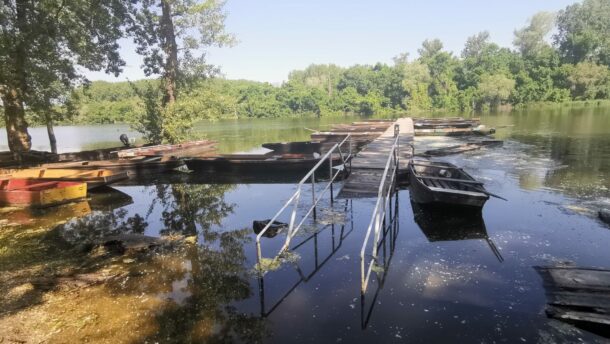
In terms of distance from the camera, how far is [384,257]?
7781 millimetres

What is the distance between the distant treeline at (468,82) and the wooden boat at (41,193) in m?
48.0

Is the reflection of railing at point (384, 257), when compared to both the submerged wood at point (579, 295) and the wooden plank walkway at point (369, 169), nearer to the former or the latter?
the wooden plank walkway at point (369, 169)

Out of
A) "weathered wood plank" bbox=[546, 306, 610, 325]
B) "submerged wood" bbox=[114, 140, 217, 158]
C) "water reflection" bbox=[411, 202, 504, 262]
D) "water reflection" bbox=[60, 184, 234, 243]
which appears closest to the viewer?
"weathered wood plank" bbox=[546, 306, 610, 325]

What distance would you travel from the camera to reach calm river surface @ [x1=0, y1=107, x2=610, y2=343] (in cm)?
538

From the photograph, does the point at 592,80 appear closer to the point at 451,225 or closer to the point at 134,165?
the point at 451,225

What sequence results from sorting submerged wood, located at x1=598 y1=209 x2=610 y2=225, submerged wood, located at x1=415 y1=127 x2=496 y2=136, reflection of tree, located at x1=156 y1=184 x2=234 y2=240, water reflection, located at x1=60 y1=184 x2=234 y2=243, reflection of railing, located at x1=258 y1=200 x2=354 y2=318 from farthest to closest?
1. submerged wood, located at x1=415 y1=127 x2=496 y2=136
2. reflection of tree, located at x1=156 y1=184 x2=234 y2=240
3. water reflection, located at x1=60 y1=184 x2=234 y2=243
4. submerged wood, located at x1=598 y1=209 x2=610 y2=225
5. reflection of railing, located at x1=258 y1=200 x2=354 y2=318

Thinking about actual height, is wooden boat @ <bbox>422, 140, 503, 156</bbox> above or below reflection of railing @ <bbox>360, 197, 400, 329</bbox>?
above

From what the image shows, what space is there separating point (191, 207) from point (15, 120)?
15.5 metres

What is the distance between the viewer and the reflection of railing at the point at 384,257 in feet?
18.8

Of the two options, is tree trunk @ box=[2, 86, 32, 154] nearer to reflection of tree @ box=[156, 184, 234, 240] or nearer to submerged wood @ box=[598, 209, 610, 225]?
reflection of tree @ box=[156, 184, 234, 240]

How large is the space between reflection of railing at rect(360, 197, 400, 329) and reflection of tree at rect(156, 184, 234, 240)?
4639 millimetres

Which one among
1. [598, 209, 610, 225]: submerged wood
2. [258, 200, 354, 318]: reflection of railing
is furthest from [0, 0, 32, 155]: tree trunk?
[598, 209, 610, 225]: submerged wood

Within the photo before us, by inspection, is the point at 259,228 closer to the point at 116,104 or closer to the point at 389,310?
the point at 389,310

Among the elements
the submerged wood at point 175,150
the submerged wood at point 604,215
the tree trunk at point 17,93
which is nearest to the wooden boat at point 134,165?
the submerged wood at point 175,150
